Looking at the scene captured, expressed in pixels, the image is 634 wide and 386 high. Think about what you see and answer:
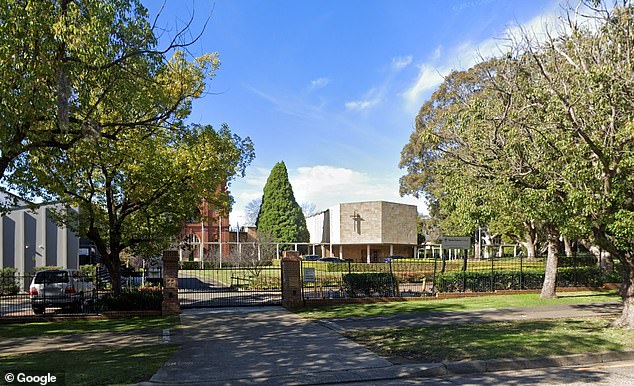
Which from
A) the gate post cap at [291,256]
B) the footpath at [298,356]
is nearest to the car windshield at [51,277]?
the footpath at [298,356]

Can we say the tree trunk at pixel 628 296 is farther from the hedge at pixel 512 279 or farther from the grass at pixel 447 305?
the hedge at pixel 512 279

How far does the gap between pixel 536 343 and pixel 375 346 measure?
3.29 m

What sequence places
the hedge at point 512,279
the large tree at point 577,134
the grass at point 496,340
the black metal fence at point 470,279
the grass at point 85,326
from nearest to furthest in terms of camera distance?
the grass at point 496,340 → the large tree at point 577,134 → the grass at point 85,326 → the black metal fence at point 470,279 → the hedge at point 512,279

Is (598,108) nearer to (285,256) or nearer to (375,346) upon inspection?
(375,346)

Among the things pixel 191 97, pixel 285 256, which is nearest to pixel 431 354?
pixel 285 256

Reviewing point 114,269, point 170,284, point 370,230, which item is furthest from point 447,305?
point 370,230

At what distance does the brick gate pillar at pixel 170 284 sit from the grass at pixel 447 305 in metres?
4.37

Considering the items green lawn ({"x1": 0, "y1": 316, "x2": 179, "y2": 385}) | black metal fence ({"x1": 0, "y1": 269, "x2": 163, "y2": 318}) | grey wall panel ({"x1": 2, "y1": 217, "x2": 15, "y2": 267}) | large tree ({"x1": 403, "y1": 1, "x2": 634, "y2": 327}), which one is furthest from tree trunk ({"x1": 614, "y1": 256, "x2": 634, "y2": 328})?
grey wall panel ({"x1": 2, "y1": 217, "x2": 15, "y2": 267})

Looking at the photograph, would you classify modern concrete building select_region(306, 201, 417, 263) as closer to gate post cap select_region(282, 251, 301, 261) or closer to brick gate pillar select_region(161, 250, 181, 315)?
gate post cap select_region(282, 251, 301, 261)

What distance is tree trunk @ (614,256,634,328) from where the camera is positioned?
12391 mm

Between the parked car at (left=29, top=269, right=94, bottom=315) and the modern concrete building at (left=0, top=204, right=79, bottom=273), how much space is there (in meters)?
9.32

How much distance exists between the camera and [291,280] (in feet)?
64.9

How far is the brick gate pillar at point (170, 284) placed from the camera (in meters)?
17.8

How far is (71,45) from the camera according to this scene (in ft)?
31.6
